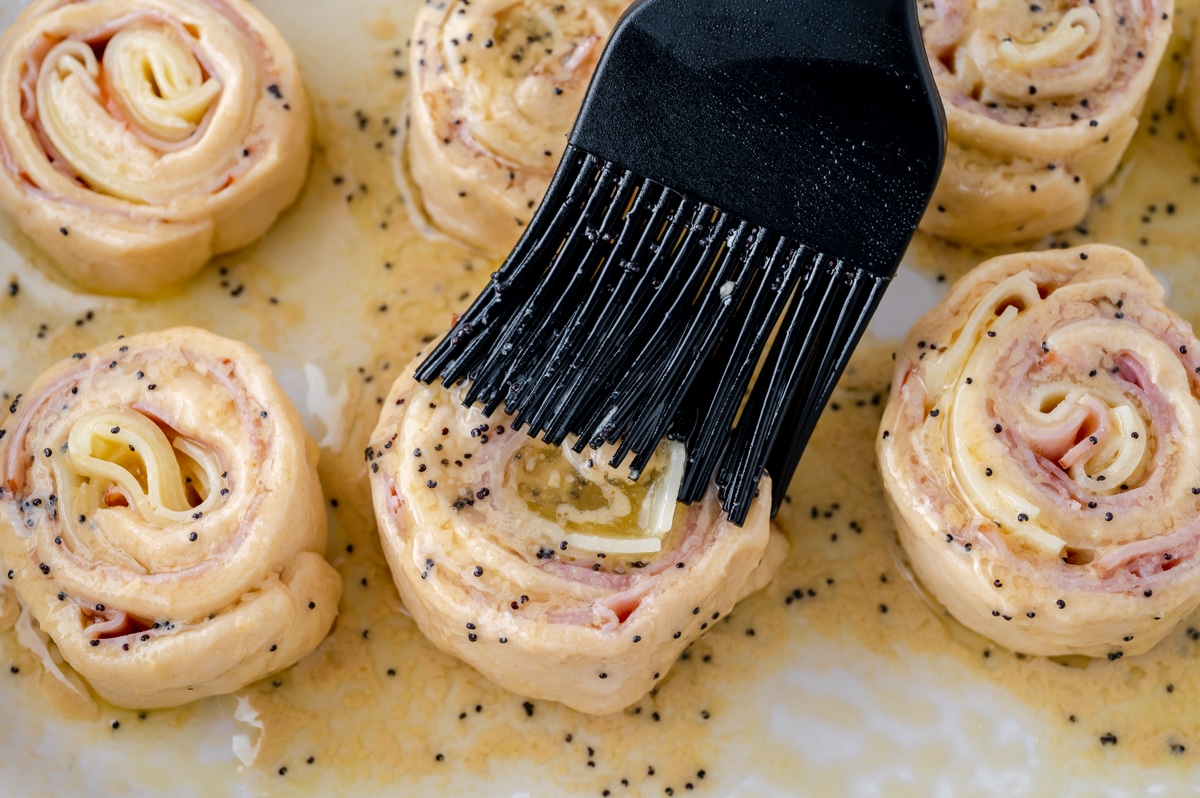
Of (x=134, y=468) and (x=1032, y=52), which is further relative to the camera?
(x=1032, y=52)

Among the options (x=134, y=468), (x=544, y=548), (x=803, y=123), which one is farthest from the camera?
(x=134, y=468)

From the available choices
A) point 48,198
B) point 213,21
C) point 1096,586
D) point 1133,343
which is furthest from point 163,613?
→ point 1133,343

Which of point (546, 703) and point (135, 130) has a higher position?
point (135, 130)

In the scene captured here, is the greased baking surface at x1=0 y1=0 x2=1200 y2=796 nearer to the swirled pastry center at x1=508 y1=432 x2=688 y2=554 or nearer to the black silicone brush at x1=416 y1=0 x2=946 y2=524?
the swirled pastry center at x1=508 y1=432 x2=688 y2=554

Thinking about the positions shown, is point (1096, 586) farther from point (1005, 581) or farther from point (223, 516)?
point (223, 516)

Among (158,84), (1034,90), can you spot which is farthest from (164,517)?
(1034,90)

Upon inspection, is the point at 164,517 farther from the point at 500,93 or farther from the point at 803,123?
the point at 803,123

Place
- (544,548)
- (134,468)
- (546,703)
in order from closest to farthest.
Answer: (544,548) < (134,468) < (546,703)
